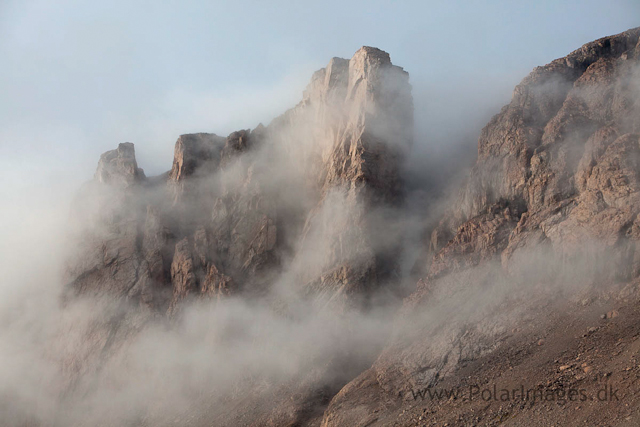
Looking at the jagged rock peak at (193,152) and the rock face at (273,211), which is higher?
the jagged rock peak at (193,152)

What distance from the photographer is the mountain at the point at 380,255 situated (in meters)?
41.5

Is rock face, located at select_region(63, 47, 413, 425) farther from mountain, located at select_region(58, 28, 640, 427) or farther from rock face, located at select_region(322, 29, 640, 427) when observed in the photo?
rock face, located at select_region(322, 29, 640, 427)

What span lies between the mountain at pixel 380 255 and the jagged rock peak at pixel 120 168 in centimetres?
26

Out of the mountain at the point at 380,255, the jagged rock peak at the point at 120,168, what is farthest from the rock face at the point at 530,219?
the jagged rock peak at the point at 120,168

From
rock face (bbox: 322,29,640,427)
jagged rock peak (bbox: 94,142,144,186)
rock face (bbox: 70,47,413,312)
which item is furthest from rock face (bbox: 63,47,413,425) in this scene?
rock face (bbox: 322,29,640,427)

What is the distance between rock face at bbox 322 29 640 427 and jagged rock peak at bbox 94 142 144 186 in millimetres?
38096

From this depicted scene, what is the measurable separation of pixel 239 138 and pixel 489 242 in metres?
33.5

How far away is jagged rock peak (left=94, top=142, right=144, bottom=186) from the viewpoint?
2945 inches

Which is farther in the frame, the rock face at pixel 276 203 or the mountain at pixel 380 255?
the rock face at pixel 276 203

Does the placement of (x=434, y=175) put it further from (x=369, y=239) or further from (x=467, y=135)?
(x=369, y=239)

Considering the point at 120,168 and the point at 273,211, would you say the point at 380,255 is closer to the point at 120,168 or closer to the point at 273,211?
the point at 273,211

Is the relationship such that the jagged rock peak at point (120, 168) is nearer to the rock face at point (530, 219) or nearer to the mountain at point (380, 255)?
the mountain at point (380, 255)

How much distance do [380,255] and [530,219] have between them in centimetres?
1543

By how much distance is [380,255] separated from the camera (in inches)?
2339
